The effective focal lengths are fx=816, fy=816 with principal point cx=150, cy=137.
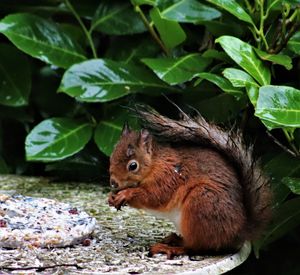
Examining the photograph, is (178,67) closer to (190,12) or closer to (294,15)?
(190,12)

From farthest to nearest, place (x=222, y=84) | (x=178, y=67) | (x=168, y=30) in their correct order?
(x=168, y=30), (x=178, y=67), (x=222, y=84)

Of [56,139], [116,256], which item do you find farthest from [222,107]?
[116,256]

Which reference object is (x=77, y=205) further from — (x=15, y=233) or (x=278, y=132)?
(x=278, y=132)

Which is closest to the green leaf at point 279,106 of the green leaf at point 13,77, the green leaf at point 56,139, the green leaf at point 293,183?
the green leaf at point 293,183

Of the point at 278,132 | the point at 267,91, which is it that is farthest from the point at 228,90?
the point at 278,132

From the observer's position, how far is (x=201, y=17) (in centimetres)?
244

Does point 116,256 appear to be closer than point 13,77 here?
Yes

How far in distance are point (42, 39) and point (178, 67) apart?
0.52 meters

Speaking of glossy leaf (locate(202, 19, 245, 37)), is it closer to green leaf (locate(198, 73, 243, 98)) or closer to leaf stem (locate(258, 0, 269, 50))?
leaf stem (locate(258, 0, 269, 50))

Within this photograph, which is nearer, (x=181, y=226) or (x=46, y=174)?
(x=181, y=226)

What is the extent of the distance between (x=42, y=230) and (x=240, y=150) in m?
0.46

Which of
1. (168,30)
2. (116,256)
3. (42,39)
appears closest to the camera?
(116,256)

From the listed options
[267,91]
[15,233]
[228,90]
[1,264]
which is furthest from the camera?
[228,90]

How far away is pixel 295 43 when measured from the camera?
87.7 inches
